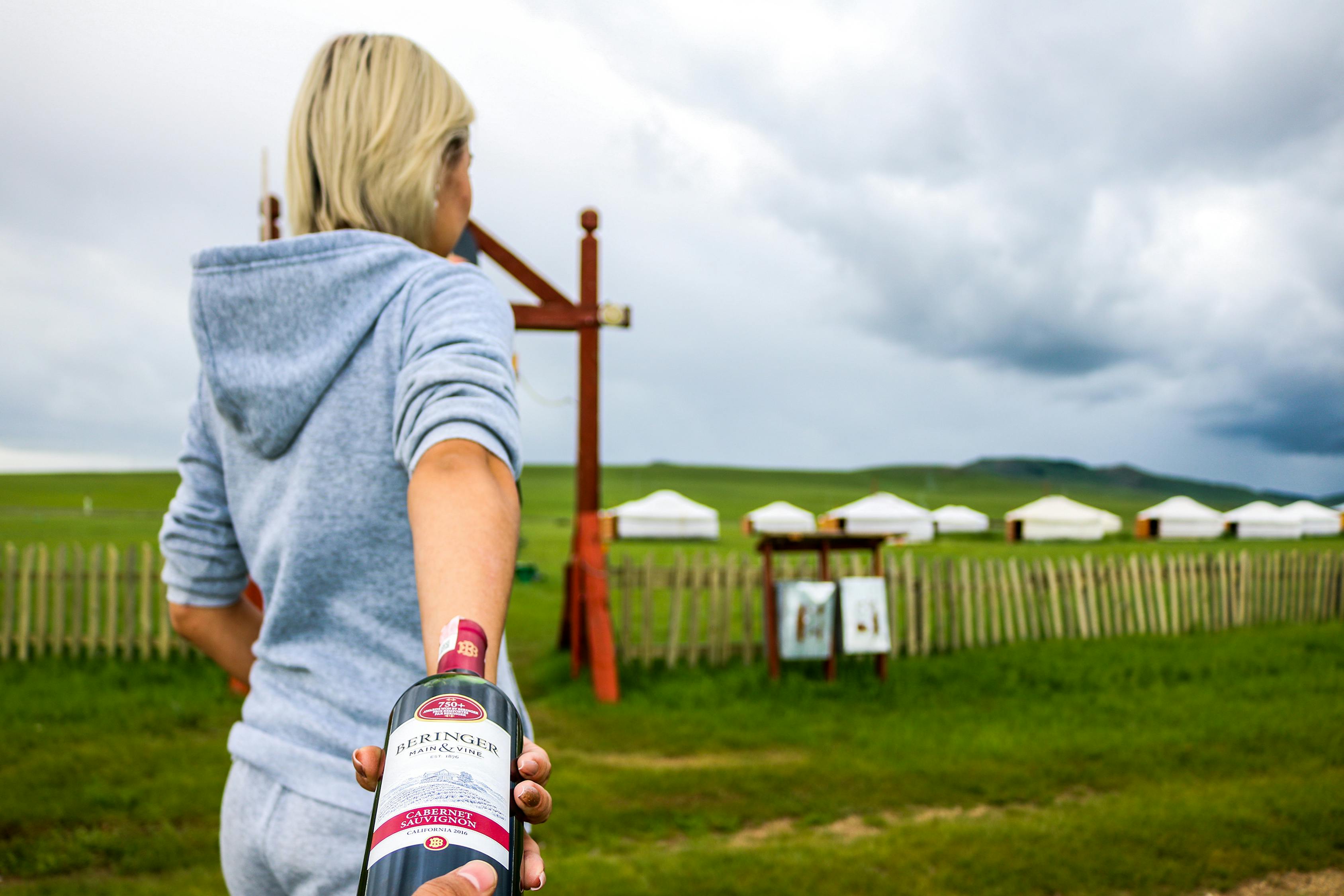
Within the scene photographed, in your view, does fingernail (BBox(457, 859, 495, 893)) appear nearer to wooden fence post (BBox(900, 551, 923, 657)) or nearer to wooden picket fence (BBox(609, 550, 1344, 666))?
wooden picket fence (BBox(609, 550, 1344, 666))

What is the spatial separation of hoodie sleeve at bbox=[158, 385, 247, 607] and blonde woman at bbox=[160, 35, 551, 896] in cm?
17

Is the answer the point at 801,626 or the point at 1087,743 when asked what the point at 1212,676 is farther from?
the point at 801,626

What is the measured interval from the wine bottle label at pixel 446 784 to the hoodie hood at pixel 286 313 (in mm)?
639

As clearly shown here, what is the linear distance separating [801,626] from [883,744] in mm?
1937

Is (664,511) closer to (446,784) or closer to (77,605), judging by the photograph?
(77,605)

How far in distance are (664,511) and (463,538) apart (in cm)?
3363

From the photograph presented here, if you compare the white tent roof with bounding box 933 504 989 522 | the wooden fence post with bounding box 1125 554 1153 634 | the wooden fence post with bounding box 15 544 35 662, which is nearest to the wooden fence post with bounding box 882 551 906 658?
the wooden fence post with bounding box 1125 554 1153 634

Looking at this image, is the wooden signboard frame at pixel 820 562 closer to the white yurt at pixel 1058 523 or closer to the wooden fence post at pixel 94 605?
the wooden fence post at pixel 94 605

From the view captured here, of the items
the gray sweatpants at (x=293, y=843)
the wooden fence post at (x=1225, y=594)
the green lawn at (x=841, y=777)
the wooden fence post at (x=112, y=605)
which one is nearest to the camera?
the gray sweatpants at (x=293, y=843)

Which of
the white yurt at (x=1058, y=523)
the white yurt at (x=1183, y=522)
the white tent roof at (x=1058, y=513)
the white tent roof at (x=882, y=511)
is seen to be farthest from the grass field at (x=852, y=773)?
the white yurt at (x=1183, y=522)

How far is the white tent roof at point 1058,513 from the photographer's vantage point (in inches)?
1351

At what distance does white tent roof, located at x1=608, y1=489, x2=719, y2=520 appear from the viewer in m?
34.0

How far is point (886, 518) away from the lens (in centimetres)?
3350

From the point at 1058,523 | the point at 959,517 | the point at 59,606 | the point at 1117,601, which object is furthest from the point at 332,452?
the point at 959,517
